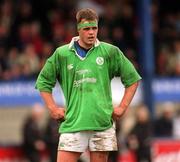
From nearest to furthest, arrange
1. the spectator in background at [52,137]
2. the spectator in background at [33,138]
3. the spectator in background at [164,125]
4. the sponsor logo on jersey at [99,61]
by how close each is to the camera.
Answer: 1. the sponsor logo on jersey at [99,61]
2. the spectator in background at [52,137]
3. the spectator in background at [33,138]
4. the spectator in background at [164,125]

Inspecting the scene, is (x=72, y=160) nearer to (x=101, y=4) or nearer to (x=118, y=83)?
(x=118, y=83)

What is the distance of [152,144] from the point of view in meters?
17.6

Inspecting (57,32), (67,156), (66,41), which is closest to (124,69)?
(67,156)

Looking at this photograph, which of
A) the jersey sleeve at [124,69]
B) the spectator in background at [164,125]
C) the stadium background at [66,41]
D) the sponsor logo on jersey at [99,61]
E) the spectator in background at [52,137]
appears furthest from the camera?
the stadium background at [66,41]

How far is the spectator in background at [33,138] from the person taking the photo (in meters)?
17.7

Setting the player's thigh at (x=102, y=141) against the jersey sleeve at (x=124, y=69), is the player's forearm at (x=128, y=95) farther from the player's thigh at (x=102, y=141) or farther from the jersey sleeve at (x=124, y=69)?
the player's thigh at (x=102, y=141)

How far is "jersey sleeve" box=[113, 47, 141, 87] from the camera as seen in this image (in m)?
9.32

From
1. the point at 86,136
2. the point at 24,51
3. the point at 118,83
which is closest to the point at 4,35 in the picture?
the point at 24,51

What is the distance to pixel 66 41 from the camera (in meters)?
21.8

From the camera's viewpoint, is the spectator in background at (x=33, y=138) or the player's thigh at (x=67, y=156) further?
the spectator in background at (x=33, y=138)

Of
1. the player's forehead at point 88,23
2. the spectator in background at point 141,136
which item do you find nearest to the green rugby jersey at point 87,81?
the player's forehead at point 88,23

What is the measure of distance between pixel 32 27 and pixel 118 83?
102 inches

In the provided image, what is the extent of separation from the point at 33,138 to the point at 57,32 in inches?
204

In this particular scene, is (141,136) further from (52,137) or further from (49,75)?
(49,75)
